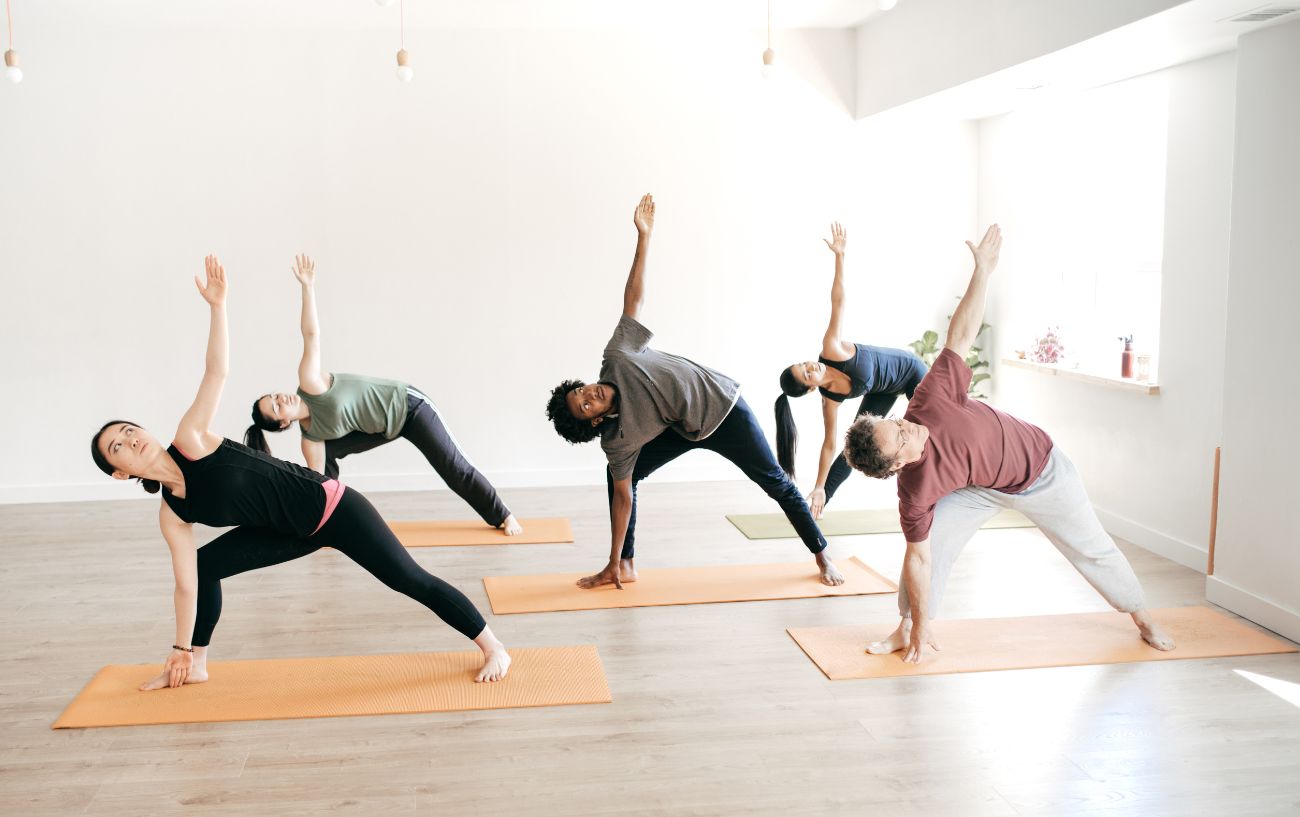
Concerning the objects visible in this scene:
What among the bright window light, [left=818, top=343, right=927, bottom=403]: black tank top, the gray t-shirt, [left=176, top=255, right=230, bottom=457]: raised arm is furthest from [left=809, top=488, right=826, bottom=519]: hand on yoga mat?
[left=176, top=255, right=230, bottom=457]: raised arm

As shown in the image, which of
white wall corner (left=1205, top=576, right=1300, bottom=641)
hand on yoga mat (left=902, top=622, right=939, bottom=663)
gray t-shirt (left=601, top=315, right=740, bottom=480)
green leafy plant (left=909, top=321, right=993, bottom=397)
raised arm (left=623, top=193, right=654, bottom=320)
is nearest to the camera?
hand on yoga mat (left=902, top=622, right=939, bottom=663)

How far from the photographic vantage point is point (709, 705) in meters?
3.13

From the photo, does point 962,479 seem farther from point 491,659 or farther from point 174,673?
point 174,673

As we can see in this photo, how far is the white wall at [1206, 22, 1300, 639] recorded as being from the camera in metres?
3.59

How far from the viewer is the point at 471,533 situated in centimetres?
516

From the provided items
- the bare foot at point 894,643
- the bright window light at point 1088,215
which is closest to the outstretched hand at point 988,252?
the bare foot at point 894,643

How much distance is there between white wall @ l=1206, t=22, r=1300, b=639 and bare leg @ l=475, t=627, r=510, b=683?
260 centimetres

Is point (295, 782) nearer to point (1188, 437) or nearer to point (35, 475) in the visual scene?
point (1188, 437)

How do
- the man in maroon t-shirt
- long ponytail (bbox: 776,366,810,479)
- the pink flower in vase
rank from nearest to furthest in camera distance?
the man in maroon t-shirt
long ponytail (bbox: 776,366,810,479)
the pink flower in vase

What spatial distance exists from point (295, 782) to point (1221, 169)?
4.10 metres

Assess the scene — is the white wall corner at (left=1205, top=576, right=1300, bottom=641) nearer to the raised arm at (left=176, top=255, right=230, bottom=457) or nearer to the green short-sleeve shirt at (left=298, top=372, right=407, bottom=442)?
the green short-sleeve shirt at (left=298, top=372, right=407, bottom=442)

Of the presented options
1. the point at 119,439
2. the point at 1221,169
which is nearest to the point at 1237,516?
the point at 1221,169

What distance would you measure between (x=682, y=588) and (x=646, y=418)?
76 cm

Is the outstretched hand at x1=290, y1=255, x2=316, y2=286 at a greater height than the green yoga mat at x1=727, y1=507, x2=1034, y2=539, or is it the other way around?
the outstretched hand at x1=290, y1=255, x2=316, y2=286
